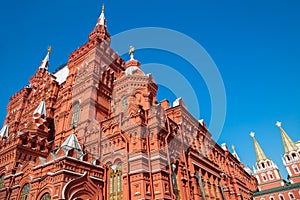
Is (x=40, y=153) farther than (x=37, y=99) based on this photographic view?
No

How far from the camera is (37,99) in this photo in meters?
29.6

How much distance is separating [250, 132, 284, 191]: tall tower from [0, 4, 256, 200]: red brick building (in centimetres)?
3342

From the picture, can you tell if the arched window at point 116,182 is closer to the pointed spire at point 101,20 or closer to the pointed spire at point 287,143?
the pointed spire at point 101,20

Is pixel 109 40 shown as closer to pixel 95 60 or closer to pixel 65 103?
pixel 95 60

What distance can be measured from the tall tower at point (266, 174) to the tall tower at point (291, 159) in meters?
2.65

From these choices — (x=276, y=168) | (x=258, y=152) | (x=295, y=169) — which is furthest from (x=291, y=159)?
(x=258, y=152)

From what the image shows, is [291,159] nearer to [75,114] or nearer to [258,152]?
[258,152]

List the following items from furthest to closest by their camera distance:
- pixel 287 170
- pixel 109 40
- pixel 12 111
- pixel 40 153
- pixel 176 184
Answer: pixel 287 170 < pixel 12 111 < pixel 109 40 < pixel 40 153 < pixel 176 184

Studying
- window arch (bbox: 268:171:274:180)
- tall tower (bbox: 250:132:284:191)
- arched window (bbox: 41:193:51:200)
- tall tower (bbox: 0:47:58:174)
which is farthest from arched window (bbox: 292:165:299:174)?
arched window (bbox: 41:193:51:200)

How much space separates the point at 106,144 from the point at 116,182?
3035 millimetres

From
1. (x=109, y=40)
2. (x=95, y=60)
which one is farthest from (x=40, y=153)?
(x=109, y=40)

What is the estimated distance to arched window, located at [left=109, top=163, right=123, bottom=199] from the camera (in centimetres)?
1518

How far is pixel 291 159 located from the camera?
5778cm

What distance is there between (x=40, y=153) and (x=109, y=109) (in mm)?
7443
